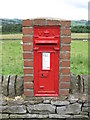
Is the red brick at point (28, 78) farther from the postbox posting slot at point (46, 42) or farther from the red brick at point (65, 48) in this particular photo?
the red brick at point (65, 48)

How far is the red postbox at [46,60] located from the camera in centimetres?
323

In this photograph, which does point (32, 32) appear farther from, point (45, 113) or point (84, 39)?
point (84, 39)

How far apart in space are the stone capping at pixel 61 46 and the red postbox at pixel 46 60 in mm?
59

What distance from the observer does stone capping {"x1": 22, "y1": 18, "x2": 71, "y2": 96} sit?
3.22m

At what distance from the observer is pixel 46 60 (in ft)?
10.9

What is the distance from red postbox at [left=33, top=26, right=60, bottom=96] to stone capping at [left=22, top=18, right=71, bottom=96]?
2.3 inches

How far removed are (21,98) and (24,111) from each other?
21 centimetres

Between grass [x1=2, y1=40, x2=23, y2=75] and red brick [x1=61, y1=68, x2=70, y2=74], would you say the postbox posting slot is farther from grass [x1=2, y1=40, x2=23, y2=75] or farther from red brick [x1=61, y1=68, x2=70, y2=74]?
grass [x1=2, y1=40, x2=23, y2=75]

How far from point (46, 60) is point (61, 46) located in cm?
32

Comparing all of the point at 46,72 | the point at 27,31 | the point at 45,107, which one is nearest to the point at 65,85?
the point at 46,72

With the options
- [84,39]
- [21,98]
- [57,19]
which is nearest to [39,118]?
[21,98]

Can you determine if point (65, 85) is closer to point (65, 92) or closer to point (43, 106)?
point (65, 92)

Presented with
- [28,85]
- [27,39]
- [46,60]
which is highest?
[27,39]

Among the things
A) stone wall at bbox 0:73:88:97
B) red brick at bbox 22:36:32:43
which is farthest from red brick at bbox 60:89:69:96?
red brick at bbox 22:36:32:43
